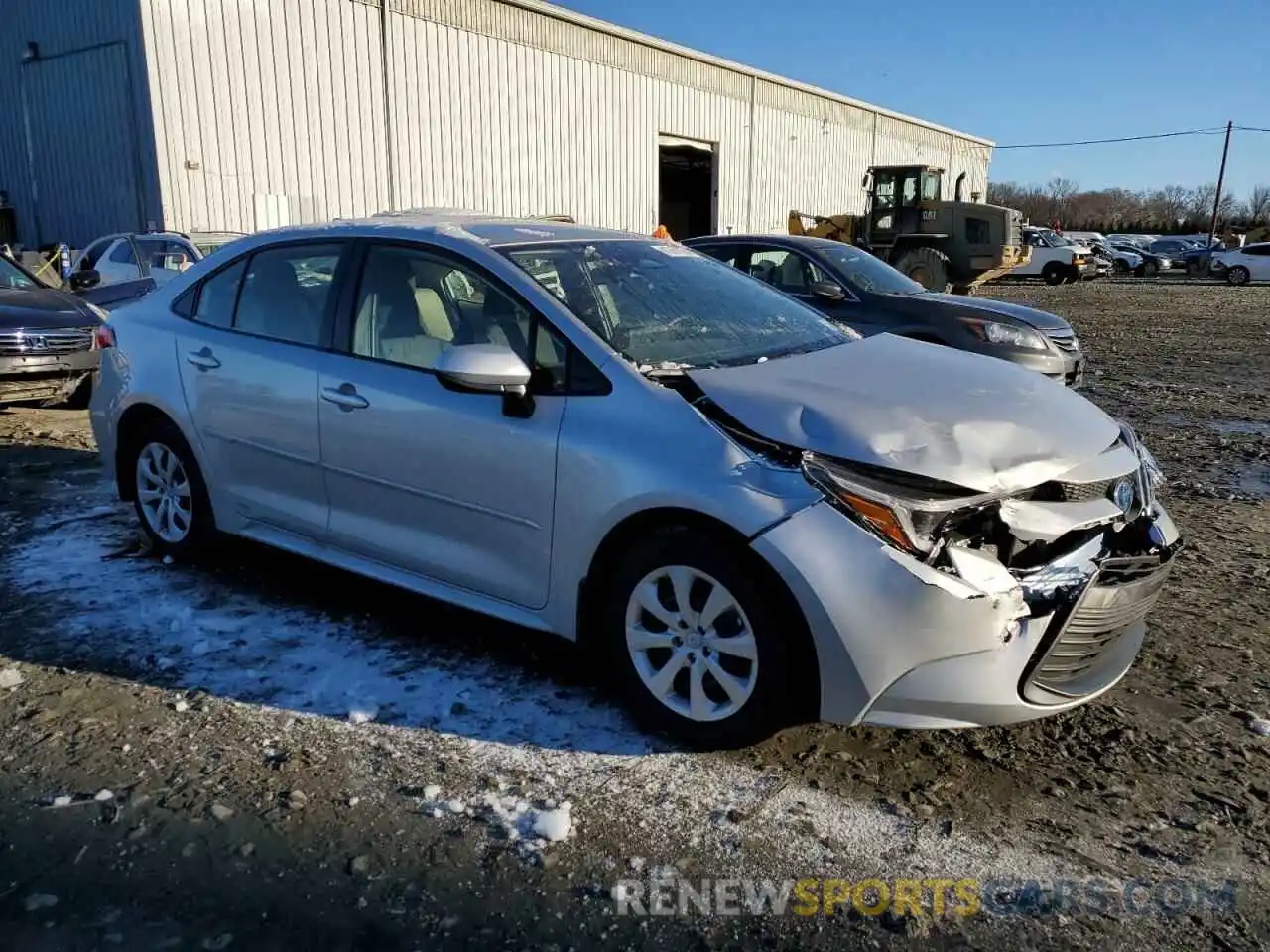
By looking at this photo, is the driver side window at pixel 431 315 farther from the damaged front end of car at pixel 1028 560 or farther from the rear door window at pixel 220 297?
the damaged front end of car at pixel 1028 560

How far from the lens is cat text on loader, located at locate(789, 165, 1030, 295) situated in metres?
24.8

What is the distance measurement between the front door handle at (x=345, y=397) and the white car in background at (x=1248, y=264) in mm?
37077

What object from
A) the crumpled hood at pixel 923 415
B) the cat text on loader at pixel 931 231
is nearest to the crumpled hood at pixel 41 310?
the crumpled hood at pixel 923 415

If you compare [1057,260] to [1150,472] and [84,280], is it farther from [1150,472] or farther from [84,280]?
[1150,472]

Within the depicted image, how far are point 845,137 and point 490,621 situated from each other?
3485 centimetres

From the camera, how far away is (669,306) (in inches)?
150

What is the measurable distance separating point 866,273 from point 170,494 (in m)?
6.22

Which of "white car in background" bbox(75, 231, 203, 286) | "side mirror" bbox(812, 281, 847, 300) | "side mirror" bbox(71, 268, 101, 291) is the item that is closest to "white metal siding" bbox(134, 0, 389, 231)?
"white car in background" bbox(75, 231, 203, 286)

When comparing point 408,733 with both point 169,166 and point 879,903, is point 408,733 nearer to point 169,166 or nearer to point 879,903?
point 879,903

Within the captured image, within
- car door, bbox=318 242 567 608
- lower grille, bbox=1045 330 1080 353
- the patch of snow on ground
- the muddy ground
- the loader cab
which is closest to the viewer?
the muddy ground

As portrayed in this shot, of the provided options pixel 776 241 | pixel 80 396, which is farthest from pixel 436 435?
pixel 80 396

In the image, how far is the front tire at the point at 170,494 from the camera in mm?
4609

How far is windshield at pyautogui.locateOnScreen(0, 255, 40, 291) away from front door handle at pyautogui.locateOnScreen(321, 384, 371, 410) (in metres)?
6.87

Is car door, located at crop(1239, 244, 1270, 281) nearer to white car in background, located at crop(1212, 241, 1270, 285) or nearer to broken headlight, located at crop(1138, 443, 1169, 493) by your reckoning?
white car in background, located at crop(1212, 241, 1270, 285)
